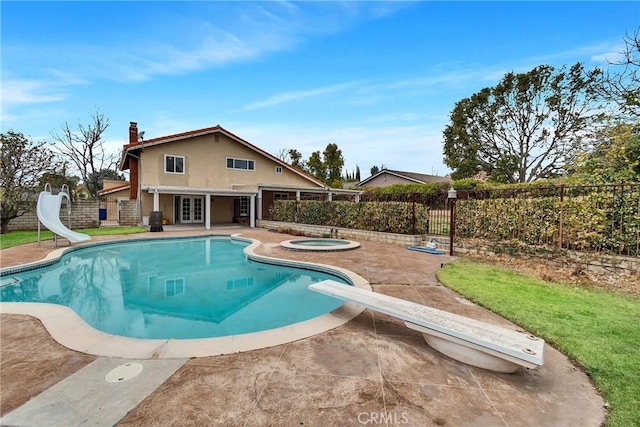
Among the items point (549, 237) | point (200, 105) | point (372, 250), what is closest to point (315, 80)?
point (200, 105)

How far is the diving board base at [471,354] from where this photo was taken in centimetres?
313

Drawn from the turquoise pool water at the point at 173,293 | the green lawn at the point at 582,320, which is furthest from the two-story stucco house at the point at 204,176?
the green lawn at the point at 582,320

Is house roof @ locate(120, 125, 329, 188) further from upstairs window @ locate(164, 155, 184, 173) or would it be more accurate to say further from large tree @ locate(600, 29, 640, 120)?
large tree @ locate(600, 29, 640, 120)

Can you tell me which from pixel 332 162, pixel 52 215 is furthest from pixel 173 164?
pixel 332 162

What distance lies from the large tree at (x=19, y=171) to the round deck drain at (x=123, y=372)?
717 inches

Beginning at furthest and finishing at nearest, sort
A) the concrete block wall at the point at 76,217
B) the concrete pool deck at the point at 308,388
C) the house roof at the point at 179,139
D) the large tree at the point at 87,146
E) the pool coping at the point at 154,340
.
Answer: the large tree at the point at 87,146, the house roof at the point at 179,139, the concrete block wall at the point at 76,217, the pool coping at the point at 154,340, the concrete pool deck at the point at 308,388

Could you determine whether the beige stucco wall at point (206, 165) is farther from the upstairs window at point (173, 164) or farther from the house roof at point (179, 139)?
the house roof at point (179, 139)

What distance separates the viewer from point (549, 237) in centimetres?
832

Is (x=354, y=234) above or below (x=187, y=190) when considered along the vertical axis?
below

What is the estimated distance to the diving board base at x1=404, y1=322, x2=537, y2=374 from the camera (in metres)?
3.13

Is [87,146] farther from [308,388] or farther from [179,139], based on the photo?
[308,388]

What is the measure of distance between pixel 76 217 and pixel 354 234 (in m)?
16.7

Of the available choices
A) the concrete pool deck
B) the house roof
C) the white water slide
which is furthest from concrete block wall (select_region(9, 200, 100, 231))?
the concrete pool deck

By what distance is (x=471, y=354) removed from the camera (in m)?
3.30
